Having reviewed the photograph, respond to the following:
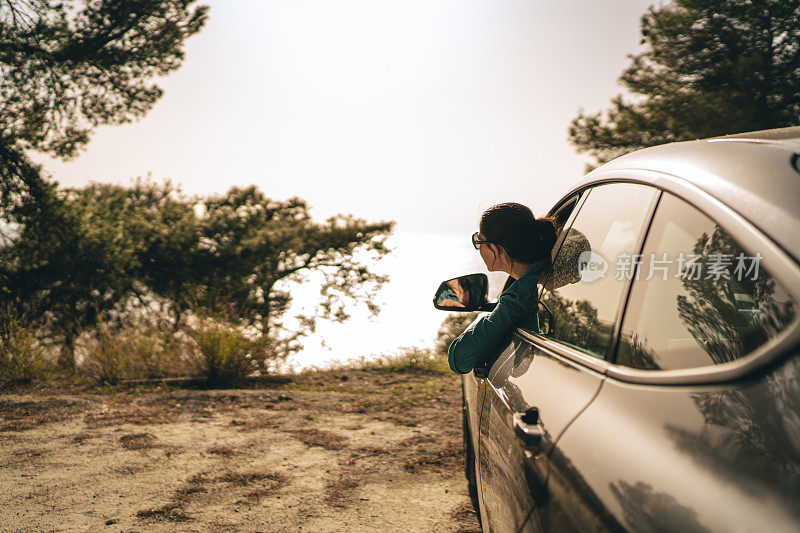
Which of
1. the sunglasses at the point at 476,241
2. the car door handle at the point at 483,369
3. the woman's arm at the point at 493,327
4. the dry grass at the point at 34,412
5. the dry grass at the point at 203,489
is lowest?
the dry grass at the point at 203,489

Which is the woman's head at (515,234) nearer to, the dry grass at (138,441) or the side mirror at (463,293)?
the side mirror at (463,293)

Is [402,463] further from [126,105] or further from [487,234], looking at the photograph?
[126,105]

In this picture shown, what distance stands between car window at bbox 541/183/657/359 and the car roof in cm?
13

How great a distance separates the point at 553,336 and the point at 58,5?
15071 millimetres

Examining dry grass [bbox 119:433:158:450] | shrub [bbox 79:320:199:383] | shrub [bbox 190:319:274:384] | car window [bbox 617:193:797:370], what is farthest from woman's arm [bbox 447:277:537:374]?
shrub [bbox 79:320:199:383]

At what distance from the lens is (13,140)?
516 inches

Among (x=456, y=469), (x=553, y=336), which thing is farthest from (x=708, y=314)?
(x=456, y=469)

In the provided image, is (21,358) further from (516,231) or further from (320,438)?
(516,231)

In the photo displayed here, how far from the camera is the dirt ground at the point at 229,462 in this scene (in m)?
3.14

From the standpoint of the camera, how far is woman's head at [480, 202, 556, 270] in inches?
84.5

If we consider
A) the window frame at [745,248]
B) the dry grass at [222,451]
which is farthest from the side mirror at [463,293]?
the dry grass at [222,451]

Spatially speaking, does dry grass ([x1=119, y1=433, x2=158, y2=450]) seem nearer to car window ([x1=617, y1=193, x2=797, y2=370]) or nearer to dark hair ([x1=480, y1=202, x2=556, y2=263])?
dark hair ([x1=480, y1=202, x2=556, y2=263])

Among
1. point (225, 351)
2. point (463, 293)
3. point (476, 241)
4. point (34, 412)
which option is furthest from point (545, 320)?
point (225, 351)

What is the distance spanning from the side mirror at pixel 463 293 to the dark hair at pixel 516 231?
394 mm
